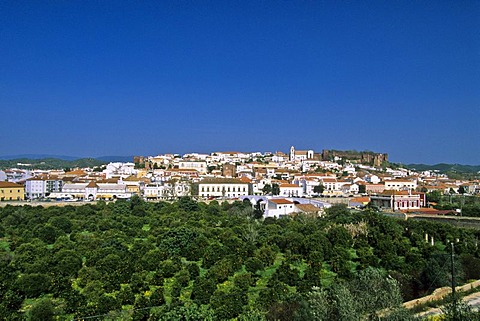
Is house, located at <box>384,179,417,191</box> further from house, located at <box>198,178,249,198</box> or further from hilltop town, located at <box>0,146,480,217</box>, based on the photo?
house, located at <box>198,178,249,198</box>

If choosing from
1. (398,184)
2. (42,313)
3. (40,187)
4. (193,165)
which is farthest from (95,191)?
(42,313)

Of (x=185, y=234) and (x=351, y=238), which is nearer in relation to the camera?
(x=185, y=234)

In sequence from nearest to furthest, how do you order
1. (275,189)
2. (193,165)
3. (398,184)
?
1. (275,189)
2. (398,184)
3. (193,165)

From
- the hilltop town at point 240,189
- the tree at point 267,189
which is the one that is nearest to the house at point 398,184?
the hilltop town at point 240,189

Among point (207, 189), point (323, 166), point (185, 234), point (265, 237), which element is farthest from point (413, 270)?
point (323, 166)

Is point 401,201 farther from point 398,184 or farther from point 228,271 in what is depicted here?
point 228,271

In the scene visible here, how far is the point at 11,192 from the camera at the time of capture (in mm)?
43688

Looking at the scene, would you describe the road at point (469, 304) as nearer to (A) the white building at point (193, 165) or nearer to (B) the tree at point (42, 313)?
(B) the tree at point (42, 313)

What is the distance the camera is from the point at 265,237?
69.8 feet

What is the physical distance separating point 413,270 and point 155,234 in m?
12.1

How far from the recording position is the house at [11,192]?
141 feet

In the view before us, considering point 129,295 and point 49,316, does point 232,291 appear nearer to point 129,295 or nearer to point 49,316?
point 129,295

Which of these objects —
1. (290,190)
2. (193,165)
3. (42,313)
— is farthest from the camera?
(193,165)

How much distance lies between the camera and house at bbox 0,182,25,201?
42841 millimetres
